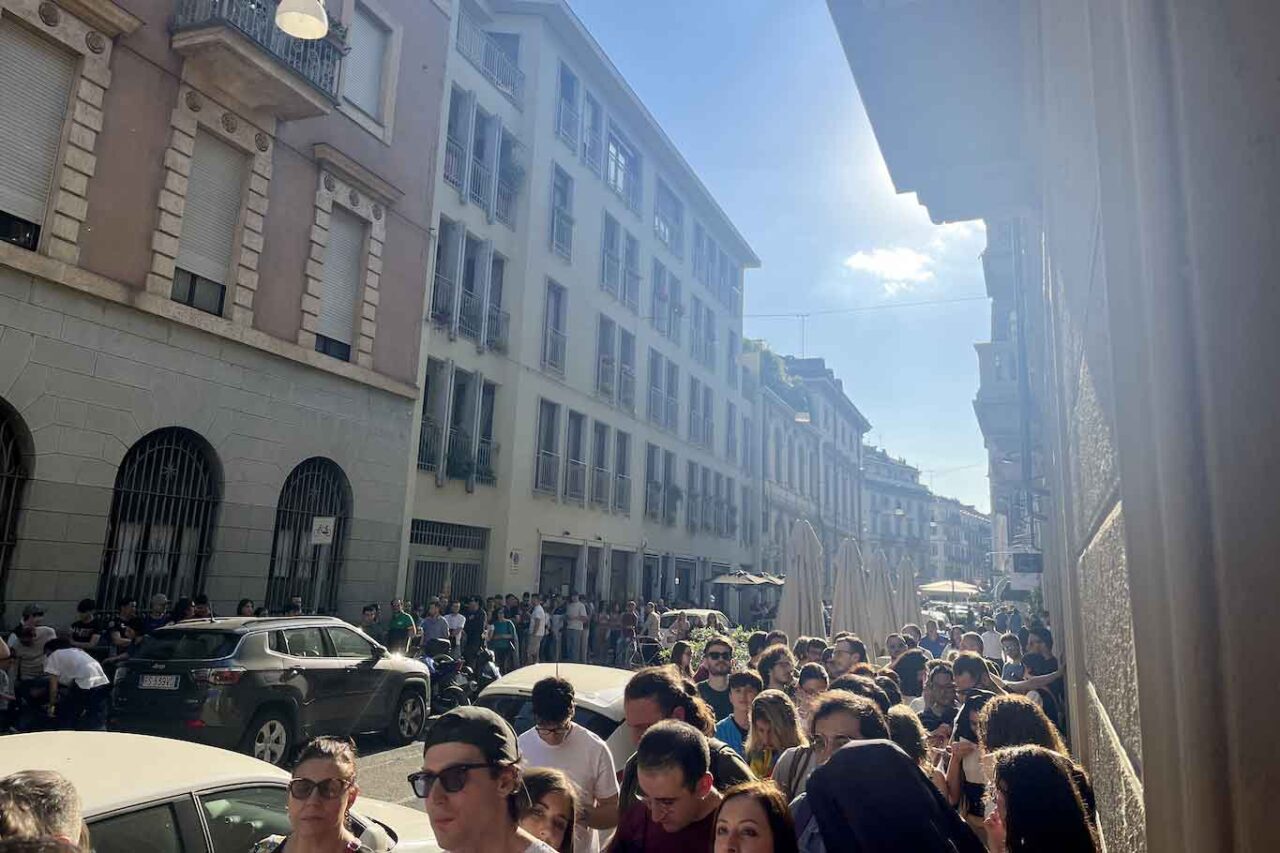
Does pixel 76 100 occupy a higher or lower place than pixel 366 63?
lower

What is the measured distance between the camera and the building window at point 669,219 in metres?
33.1

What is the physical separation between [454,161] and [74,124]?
31.8 feet

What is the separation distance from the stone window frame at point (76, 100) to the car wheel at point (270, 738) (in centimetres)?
709

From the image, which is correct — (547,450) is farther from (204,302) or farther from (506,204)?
(204,302)

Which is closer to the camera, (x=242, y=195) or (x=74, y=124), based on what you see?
(x=74, y=124)

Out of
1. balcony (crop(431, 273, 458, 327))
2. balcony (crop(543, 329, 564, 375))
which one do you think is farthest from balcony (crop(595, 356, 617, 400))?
balcony (crop(431, 273, 458, 327))

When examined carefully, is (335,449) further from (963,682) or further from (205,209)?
(963,682)

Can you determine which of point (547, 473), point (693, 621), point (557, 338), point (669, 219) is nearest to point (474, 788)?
point (693, 621)

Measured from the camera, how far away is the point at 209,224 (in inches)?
567

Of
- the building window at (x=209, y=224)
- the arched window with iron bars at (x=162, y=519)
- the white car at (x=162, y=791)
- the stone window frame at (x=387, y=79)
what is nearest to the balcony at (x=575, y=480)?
the stone window frame at (x=387, y=79)

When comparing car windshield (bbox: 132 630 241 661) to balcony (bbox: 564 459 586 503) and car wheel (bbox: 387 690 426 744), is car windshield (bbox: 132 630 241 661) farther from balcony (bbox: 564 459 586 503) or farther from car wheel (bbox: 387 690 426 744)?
balcony (bbox: 564 459 586 503)

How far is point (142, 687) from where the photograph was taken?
8859 millimetres

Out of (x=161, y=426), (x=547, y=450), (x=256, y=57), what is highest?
(x=256, y=57)

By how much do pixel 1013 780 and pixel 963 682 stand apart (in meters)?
4.24
